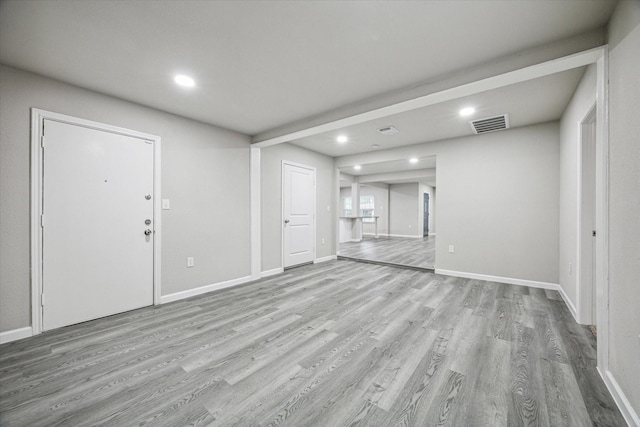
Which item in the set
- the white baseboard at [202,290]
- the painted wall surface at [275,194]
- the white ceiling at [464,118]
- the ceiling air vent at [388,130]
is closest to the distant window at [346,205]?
the painted wall surface at [275,194]

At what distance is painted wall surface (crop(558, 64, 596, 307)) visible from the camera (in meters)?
2.36

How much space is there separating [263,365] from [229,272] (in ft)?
7.51

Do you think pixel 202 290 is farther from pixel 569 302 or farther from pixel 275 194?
pixel 569 302

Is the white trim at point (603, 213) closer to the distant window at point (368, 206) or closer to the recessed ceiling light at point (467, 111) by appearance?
the recessed ceiling light at point (467, 111)

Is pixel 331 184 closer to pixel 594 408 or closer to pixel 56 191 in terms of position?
pixel 56 191

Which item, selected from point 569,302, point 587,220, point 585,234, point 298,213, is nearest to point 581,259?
point 585,234

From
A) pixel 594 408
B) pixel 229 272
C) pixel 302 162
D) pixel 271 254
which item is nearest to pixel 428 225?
pixel 302 162

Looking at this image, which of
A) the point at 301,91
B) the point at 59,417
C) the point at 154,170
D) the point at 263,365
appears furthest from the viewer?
the point at 154,170

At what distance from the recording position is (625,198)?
1427 millimetres

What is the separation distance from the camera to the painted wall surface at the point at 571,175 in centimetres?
236

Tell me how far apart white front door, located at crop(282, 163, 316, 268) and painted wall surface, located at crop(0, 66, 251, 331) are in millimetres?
903

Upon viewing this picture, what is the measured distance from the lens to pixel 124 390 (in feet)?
5.32

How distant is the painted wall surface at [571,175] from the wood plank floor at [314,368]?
57cm

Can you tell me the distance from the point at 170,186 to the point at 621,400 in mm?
4341
